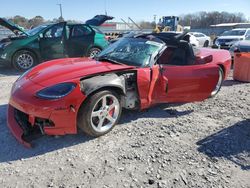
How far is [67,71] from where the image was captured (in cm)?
375

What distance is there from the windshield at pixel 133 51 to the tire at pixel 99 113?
79cm

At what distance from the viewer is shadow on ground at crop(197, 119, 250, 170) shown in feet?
11.1

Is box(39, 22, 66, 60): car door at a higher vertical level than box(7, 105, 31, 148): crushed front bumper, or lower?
higher

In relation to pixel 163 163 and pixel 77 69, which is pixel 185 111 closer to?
pixel 163 163

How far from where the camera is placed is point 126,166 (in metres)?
3.14

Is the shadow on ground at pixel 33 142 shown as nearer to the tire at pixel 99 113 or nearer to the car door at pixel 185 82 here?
the tire at pixel 99 113

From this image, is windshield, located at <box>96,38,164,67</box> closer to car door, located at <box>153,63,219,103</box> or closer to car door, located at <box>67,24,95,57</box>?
car door, located at <box>153,63,219,103</box>

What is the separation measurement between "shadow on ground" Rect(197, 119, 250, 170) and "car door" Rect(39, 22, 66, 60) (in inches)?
254

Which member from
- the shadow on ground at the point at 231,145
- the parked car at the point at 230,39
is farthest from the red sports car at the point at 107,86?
the parked car at the point at 230,39

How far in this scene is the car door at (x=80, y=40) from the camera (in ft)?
30.0

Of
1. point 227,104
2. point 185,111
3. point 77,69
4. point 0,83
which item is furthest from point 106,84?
point 0,83

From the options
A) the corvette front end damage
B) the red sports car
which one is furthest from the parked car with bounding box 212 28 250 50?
the corvette front end damage

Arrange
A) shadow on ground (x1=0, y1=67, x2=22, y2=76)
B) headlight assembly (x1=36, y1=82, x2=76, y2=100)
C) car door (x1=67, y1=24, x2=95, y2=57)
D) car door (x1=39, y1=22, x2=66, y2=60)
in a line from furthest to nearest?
car door (x1=67, y1=24, x2=95, y2=57), car door (x1=39, y1=22, x2=66, y2=60), shadow on ground (x1=0, y1=67, x2=22, y2=76), headlight assembly (x1=36, y1=82, x2=76, y2=100)

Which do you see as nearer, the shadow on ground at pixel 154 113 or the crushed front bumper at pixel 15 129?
the crushed front bumper at pixel 15 129
